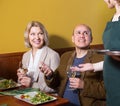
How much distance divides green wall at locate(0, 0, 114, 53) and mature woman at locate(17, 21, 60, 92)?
0.19m

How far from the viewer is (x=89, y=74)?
73.0 inches

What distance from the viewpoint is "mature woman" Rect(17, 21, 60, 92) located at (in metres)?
2.08

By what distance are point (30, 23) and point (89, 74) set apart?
30.8 inches

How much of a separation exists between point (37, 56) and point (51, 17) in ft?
1.92

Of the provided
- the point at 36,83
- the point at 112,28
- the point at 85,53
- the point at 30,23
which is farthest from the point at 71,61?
the point at 112,28

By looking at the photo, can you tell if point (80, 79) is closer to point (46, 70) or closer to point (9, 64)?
point (46, 70)

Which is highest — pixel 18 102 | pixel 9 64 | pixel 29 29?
pixel 29 29

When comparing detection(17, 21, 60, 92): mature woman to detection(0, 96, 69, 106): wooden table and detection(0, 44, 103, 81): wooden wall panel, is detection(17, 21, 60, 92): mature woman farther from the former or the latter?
detection(0, 96, 69, 106): wooden table

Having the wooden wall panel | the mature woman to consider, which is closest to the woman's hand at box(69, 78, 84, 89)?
the mature woman

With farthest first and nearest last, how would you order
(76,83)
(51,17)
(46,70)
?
1. (51,17)
2. (46,70)
3. (76,83)

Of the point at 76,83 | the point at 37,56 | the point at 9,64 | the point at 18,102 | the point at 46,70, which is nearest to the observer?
the point at 18,102

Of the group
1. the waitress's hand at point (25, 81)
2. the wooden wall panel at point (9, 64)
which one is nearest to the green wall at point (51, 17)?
the wooden wall panel at point (9, 64)

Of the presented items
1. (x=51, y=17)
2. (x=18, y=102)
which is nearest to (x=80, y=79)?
(x=18, y=102)

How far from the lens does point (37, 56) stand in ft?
7.21
